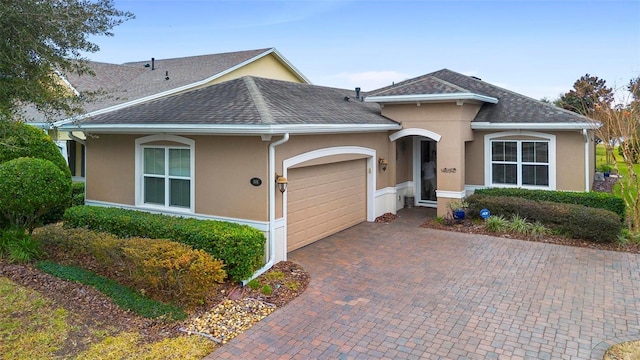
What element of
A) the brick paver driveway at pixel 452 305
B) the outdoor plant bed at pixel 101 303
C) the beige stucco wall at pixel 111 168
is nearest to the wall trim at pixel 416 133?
the brick paver driveway at pixel 452 305

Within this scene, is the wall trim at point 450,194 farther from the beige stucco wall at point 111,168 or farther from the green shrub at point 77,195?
the green shrub at point 77,195

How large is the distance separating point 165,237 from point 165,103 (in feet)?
15.7

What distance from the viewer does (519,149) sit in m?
14.3

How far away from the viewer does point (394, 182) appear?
586 inches

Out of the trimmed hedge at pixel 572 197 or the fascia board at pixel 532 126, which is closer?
the trimmed hedge at pixel 572 197

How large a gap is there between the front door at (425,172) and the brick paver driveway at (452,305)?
5350mm

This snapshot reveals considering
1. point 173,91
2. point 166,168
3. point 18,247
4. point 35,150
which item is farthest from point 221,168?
point 173,91

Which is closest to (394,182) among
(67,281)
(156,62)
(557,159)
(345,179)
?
(345,179)

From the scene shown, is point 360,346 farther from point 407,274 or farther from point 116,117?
point 116,117

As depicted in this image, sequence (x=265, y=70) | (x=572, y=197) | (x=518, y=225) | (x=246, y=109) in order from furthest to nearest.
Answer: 1. (x=265, y=70)
2. (x=572, y=197)
3. (x=518, y=225)
4. (x=246, y=109)

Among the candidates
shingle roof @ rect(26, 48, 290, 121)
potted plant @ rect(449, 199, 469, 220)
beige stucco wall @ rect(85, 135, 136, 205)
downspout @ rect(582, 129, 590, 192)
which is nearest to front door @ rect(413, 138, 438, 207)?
potted plant @ rect(449, 199, 469, 220)

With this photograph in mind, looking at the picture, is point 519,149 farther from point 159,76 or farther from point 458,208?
point 159,76

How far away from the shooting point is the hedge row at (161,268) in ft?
23.1

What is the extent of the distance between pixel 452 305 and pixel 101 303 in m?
5.88
